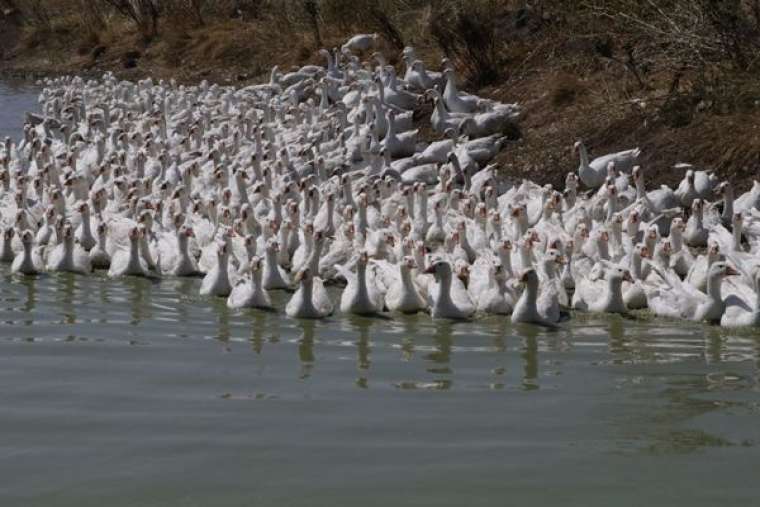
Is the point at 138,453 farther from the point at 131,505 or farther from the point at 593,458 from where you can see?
the point at 593,458

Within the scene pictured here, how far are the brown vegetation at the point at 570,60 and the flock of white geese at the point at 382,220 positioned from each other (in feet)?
2.68

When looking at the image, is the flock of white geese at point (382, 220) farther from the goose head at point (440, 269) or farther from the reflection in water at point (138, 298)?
the reflection in water at point (138, 298)

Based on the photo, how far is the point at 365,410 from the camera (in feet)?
27.8

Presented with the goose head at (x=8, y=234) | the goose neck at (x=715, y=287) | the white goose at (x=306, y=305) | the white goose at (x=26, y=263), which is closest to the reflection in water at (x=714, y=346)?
the goose neck at (x=715, y=287)

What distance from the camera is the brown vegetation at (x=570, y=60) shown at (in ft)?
54.0

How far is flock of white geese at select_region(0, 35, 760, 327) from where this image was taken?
1144cm

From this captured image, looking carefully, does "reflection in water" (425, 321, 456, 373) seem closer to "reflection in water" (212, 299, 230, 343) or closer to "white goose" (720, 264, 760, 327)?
"reflection in water" (212, 299, 230, 343)

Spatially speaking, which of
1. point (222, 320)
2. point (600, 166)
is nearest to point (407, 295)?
point (222, 320)

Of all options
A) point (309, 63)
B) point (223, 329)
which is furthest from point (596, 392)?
point (309, 63)

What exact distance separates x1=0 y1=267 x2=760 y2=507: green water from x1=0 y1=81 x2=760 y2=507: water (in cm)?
2

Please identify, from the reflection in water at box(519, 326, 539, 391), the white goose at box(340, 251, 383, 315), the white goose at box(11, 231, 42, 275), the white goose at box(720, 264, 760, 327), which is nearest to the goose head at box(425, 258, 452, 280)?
the white goose at box(340, 251, 383, 315)

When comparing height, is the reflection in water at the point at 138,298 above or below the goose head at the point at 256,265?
below

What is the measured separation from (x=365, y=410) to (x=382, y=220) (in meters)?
6.00

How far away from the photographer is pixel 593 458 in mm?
7539
